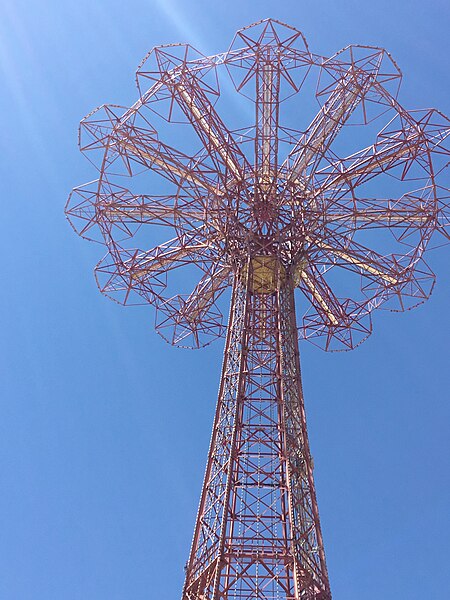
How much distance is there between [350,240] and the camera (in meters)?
34.1

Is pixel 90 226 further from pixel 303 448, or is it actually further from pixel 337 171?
pixel 303 448

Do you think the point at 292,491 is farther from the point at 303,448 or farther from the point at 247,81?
the point at 247,81

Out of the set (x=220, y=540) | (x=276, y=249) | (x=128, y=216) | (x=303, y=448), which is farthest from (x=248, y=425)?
(x=128, y=216)

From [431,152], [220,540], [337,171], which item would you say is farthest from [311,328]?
[220,540]

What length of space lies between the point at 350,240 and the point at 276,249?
10.2ft

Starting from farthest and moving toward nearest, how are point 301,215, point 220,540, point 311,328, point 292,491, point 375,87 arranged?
point 311,328 < point 301,215 < point 375,87 < point 292,491 < point 220,540

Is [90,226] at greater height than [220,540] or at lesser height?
greater

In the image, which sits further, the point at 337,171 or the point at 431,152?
the point at 337,171

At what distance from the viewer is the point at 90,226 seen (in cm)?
3409

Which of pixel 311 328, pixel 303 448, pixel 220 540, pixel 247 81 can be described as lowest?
pixel 220 540

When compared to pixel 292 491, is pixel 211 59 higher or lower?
higher

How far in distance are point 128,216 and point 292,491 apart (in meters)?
13.1

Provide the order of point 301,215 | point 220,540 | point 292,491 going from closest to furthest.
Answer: point 220,540 → point 292,491 → point 301,215

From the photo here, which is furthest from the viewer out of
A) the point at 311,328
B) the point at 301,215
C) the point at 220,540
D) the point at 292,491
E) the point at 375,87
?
the point at 311,328
